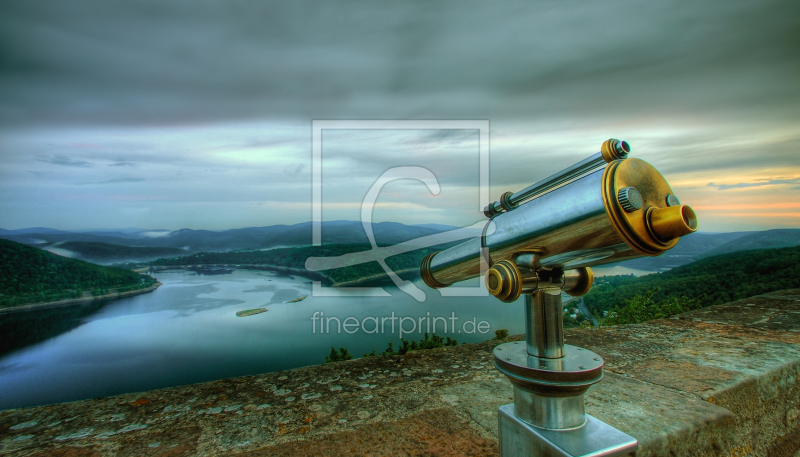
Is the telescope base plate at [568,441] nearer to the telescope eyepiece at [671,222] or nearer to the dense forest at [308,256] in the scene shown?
the telescope eyepiece at [671,222]

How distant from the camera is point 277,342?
2402mm

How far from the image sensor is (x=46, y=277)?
2289 mm

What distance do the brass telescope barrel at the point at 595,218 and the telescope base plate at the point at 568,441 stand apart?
16.2 inches

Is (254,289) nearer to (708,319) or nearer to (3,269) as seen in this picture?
(3,269)

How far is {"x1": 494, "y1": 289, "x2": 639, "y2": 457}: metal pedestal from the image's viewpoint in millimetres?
861

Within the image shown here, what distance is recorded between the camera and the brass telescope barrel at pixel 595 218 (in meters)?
0.68

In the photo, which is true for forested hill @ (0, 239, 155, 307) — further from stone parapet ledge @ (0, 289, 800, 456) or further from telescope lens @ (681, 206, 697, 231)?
telescope lens @ (681, 206, 697, 231)

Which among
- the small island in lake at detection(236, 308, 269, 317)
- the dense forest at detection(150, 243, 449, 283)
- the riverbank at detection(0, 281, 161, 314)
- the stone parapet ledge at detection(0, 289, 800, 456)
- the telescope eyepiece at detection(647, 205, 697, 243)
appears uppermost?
the telescope eyepiece at detection(647, 205, 697, 243)

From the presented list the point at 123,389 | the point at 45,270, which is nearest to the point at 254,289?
the point at 123,389

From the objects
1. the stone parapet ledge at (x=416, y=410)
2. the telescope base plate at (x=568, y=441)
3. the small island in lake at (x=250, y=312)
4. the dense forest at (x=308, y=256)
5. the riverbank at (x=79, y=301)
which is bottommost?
the stone parapet ledge at (x=416, y=410)

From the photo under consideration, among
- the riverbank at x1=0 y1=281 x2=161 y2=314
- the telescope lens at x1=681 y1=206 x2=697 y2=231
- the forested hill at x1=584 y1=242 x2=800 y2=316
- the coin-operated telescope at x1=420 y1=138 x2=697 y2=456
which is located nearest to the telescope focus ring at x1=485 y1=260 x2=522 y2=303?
the coin-operated telescope at x1=420 y1=138 x2=697 y2=456

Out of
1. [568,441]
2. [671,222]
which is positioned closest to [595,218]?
[671,222]

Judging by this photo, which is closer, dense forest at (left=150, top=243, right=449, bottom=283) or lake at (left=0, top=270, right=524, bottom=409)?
lake at (left=0, top=270, right=524, bottom=409)

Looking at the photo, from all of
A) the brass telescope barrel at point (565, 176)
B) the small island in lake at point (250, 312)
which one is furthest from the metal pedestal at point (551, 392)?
the small island in lake at point (250, 312)
